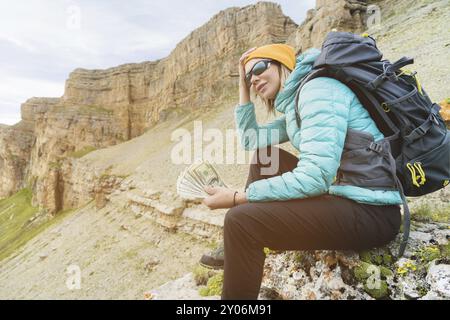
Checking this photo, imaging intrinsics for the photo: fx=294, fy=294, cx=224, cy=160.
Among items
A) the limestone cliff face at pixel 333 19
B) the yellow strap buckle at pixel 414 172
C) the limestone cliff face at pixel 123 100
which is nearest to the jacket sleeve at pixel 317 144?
the yellow strap buckle at pixel 414 172

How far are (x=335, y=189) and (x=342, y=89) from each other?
2.48 feet

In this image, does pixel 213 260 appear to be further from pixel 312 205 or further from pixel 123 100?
pixel 123 100

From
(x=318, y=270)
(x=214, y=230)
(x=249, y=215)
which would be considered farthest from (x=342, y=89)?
(x=214, y=230)

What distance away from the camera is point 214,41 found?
52188mm

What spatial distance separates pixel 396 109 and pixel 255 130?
5.20 ft

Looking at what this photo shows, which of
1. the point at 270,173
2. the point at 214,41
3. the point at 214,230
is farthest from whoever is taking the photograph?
the point at 214,41

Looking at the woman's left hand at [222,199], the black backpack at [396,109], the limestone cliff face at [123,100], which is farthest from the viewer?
the limestone cliff face at [123,100]

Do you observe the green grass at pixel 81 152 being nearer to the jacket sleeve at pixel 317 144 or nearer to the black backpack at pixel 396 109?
the jacket sleeve at pixel 317 144

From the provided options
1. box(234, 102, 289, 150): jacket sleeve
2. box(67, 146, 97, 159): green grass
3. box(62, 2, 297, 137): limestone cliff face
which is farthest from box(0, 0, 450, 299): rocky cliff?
box(234, 102, 289, 150): jacket sleeve

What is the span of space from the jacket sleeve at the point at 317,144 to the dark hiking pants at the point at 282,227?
0.35 ft

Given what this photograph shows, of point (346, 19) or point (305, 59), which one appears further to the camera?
point (346, 19)

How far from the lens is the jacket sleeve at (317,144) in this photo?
6.59 ft

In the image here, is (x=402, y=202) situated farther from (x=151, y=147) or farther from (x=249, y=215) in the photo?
(x=151, y=147)

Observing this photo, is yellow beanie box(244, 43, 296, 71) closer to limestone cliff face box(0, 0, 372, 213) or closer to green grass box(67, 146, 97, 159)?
limestone cliff face box(0, 0, 372, 213)
